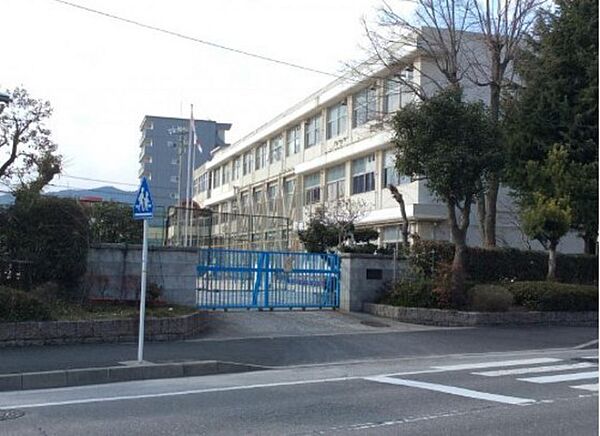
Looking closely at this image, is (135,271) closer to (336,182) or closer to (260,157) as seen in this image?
(336,182)

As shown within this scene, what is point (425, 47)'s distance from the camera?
29781 millimetres

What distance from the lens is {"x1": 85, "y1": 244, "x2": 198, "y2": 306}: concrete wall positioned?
16734 mm

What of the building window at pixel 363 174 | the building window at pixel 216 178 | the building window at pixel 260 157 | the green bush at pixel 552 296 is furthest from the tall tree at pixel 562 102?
the building window at pixel 216 178

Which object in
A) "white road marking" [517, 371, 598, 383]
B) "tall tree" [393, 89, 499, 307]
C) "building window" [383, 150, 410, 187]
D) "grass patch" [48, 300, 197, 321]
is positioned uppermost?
"building window" [383, 150, 410, 187]

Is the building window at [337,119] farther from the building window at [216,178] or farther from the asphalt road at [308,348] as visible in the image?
the building window at [216,178]

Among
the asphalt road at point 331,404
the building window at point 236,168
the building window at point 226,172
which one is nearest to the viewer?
the asphalt road at point 331,404

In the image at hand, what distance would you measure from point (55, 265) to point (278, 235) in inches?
749

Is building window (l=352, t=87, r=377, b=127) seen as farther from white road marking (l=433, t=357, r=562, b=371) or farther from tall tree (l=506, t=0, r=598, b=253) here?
white road marking (l=433, t=357, r=562, b=371)

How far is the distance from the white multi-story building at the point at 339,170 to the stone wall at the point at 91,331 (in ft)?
31.7

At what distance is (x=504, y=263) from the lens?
23.2 m

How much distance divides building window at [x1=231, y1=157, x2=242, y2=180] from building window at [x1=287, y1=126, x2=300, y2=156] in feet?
46.2

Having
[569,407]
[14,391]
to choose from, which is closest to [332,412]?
[569,407]

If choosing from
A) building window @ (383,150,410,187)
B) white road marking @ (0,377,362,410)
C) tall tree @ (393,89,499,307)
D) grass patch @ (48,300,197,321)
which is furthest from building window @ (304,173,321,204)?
white road marking @ (0,377,362,410)

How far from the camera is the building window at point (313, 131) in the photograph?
47562 millimetres
